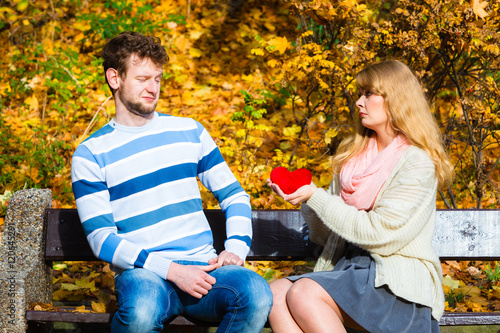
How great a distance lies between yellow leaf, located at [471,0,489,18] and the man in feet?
7.08

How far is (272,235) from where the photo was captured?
321 centimetres

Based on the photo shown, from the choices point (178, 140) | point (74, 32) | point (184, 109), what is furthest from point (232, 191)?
point (74, 32)

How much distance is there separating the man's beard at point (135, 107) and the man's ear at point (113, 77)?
38 mm

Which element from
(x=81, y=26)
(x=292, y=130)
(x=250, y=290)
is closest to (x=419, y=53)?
(x=292, y=130)

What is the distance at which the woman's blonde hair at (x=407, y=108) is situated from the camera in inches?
107

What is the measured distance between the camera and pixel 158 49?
9.12 ft

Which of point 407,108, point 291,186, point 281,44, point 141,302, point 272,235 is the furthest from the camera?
point 281,44

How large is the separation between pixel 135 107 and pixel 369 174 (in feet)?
3.96

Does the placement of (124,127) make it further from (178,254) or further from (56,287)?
(56,287)

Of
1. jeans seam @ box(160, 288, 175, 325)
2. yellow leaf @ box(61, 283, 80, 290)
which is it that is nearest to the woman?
jeans seam @ box(160, 288, 175, 325)

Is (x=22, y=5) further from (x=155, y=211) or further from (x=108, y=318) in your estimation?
(x=108, y=318)

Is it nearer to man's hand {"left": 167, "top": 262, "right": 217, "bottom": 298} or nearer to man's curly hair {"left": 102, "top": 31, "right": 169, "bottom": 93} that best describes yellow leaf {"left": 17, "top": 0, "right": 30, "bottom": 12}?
man's curly hair {"left": 102, "top": 31, "right": 169, "bottom": 93}

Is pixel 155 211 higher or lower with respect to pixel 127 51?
lower

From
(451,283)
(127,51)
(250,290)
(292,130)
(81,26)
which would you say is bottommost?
(451,283)
